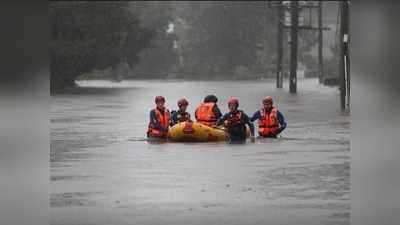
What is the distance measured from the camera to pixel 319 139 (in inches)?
1150

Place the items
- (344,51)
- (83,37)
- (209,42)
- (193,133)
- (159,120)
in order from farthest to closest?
(209,42) < (83,37) < (344,51) < (159,120) < (193,133)

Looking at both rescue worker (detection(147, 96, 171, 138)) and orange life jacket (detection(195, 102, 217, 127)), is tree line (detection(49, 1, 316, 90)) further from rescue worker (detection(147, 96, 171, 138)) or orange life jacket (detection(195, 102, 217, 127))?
rescue worker (detection(147, 96, 171, 138))

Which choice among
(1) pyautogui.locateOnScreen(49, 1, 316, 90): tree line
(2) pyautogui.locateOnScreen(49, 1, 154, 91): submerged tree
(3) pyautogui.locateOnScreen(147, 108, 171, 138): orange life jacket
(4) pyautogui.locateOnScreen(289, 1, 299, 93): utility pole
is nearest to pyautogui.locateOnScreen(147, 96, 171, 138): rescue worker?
(3) pyautogui.locateOnScreen(147, 108, 171, 138): orange life jacket

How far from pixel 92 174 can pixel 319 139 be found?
997cm

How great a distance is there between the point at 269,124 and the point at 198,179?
11.1 metres

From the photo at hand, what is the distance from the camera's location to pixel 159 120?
28828mm

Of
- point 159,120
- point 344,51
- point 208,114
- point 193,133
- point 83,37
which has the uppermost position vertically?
point 83,37

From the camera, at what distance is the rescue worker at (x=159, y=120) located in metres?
28.6

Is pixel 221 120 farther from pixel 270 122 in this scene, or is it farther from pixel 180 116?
pixel 270 122

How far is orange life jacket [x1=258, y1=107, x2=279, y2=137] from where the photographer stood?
2967 cm

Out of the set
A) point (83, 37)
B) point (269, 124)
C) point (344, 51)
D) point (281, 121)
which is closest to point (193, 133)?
point (269, 124)

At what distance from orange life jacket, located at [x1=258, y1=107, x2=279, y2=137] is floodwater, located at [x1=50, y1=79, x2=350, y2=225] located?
410 mm
